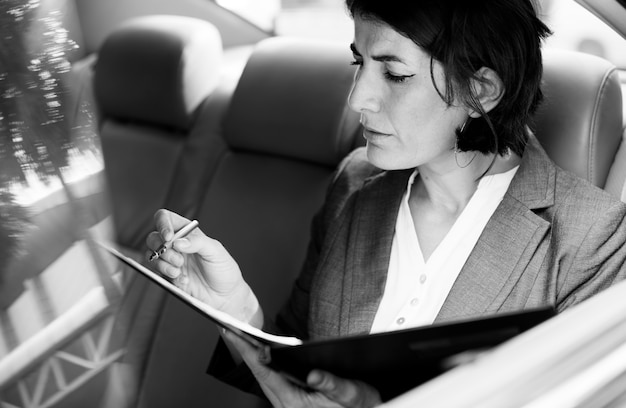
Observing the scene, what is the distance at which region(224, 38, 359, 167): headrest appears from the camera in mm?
1624

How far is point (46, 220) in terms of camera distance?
323 mm

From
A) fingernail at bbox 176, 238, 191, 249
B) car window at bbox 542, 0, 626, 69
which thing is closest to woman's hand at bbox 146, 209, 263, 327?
fingernail at bbox 176, 238, 191, 249

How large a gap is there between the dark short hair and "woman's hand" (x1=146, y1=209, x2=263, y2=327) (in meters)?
0.41

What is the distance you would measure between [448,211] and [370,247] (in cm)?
15

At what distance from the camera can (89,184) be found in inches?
13.3

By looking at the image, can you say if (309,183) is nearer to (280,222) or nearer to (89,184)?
(280,222)

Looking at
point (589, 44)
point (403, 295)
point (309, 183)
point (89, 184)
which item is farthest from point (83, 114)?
point (589, 44)

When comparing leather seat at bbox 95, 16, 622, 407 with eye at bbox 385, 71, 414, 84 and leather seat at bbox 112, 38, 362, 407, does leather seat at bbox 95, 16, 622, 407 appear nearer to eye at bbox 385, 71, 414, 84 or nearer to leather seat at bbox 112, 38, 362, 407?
leather seat at bbox 112, 38, 362, 407

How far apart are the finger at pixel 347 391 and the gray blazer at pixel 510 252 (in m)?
0.21

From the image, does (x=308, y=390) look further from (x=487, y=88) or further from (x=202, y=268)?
(x=487, y=88)

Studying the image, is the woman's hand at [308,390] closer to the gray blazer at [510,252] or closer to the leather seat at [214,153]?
the gray blazer at [510,252]

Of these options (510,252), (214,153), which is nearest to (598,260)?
(510,252)

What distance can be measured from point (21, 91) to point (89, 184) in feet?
0.19

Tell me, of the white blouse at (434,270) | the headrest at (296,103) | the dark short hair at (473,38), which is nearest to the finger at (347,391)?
the white blouse at (434,270)
